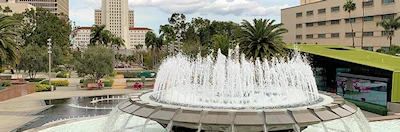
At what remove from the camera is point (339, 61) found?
27375 millimetres

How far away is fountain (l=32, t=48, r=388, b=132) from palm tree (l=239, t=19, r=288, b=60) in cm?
1304

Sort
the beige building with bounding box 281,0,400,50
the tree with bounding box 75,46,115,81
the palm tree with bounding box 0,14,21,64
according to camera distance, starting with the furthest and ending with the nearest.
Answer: the beige building with bounding box 281,0,400,50 < the tree with bounding box 75,46,115,81 < the palm tree with bounding box 0,14,21,64

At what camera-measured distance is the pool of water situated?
19484 mm

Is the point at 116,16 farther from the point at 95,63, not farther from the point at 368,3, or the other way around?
the point at 95,63

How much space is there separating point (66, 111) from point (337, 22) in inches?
2107

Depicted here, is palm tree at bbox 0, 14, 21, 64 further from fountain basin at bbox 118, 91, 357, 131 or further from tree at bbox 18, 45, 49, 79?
fountain basin at bbox 118, 91, 357, 131

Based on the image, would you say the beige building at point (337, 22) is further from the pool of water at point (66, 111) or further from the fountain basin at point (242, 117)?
the fountain basin at point (242, 117)

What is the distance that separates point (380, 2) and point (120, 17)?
482 ft

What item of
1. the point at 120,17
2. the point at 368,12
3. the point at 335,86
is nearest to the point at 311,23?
A: the point at 368,12

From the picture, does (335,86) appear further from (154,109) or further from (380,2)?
(380,2)

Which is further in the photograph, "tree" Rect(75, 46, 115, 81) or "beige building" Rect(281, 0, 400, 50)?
"beige building" Rect(281, 0, 400, 50)

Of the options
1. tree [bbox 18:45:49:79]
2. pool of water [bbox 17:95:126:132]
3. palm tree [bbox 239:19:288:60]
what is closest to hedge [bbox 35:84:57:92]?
pool of water [bbox 17:95:126:132]

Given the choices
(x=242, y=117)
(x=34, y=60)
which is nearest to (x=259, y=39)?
(x=242, y=117)

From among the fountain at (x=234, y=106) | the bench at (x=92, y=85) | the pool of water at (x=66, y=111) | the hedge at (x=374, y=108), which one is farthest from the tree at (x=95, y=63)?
the hedge at (x=374, y=108)
